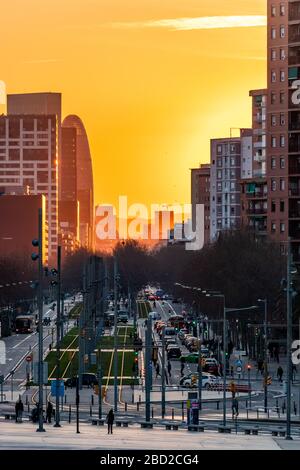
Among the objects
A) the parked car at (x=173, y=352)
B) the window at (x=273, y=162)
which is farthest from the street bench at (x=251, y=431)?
the window at (x=273, y=162)

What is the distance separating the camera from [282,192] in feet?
486

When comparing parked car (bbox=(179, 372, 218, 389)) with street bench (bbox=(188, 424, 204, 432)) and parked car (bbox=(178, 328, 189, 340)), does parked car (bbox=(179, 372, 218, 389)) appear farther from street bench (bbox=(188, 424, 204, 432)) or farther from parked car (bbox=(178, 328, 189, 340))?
parked car (bbox=(178, 328, 189, 340))

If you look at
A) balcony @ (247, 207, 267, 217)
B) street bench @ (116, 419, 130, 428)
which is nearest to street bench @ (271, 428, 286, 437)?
street bench @ (116, 419, 130, 428)

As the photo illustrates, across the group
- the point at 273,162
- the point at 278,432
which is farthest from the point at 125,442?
the point at 273,162

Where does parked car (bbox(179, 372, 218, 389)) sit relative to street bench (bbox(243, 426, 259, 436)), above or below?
above

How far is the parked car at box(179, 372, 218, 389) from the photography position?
102m

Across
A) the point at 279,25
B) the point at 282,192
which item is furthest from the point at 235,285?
the point at 279,25

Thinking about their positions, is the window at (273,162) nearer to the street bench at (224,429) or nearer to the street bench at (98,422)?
the street bench at (98,422)

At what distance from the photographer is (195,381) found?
10125 cm

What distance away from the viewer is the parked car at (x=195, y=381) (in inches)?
4001

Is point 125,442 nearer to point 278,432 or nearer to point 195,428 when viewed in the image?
point 278,432

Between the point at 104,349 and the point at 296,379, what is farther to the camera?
the point at 104,349
